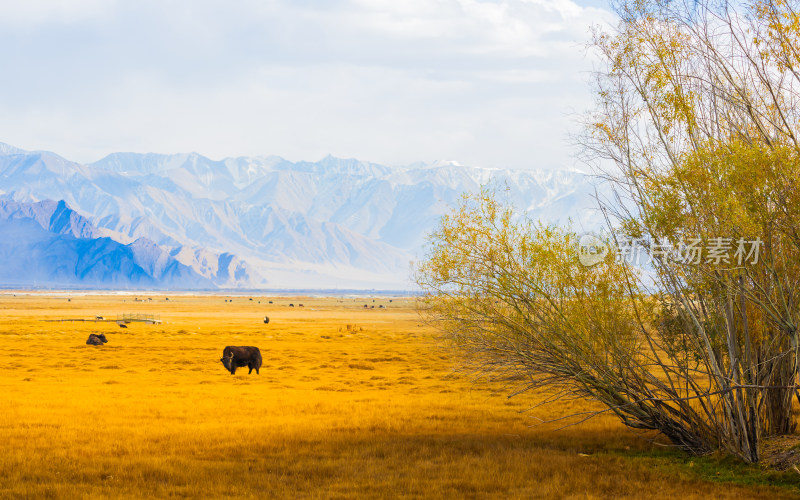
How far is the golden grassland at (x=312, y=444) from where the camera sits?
1527 cm

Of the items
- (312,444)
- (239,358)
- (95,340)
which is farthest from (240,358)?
(95,340)

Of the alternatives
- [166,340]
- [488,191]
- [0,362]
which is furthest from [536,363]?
[166,340]

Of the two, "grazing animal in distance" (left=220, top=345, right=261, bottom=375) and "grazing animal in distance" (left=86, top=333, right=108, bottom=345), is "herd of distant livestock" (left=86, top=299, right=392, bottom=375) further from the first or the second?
"grazing animal in distance" (left=86, top=333, right=108, bottom=345)

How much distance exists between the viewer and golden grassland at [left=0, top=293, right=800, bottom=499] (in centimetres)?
1527

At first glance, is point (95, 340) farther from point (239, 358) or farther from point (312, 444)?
point (312, 444)

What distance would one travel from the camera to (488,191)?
19.6 meters

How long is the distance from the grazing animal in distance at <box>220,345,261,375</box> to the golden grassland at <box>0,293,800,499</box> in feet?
1.93

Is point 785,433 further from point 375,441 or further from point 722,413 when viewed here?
point 375,441

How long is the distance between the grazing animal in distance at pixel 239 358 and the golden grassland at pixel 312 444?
588 millimetres

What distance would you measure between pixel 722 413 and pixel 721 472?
2463 mm

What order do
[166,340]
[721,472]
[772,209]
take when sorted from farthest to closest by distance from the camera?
1. [166,340]
2. [721,472]
3. [772,209]

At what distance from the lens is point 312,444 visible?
802 inches

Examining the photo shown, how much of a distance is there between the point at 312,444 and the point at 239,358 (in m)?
19.4

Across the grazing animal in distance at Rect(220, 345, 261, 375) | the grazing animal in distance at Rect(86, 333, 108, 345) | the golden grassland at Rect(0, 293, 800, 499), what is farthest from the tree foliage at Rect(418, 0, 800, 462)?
the grazing animal in distance at Rect(86, 333, 108, 345)
